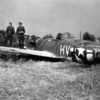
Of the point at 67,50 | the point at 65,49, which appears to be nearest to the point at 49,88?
the point at 67,50

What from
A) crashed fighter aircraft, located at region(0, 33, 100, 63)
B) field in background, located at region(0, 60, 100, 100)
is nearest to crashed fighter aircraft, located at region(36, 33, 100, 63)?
crashed fighter aircraft, located at region(0, 33, 100, 63)

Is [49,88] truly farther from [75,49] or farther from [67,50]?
[67,50]

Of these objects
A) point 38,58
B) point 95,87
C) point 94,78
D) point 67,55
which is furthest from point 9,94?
point 38,58

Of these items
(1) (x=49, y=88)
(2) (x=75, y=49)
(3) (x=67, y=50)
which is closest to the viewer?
(1) (x=49, y=88)

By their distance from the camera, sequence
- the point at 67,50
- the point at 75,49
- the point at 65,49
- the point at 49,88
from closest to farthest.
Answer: the point at 49,88, the point at 75,49, the point at 67,50, the point at 65,49

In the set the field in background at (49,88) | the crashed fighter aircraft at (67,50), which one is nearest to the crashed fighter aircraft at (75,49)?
the crashed fighter aircraft at (67,50)

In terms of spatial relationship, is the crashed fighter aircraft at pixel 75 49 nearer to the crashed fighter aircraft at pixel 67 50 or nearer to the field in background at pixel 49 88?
the crashed fighter aircraft at pixel 67 50

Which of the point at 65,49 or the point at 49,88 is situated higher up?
the point at 65,49

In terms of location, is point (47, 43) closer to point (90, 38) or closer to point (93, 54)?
point (90, 38)

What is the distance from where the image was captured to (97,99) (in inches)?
163

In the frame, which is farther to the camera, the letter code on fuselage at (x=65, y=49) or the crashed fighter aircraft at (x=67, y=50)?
the letter code on fuselage at (x=65, y=49)

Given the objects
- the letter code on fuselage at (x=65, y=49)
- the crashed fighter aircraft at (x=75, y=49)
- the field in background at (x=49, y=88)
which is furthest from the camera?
the letter code on fuselage at (x=65, y=49)

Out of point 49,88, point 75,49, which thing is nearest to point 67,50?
point 75,49

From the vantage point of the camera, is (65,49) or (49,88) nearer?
(49,88)
